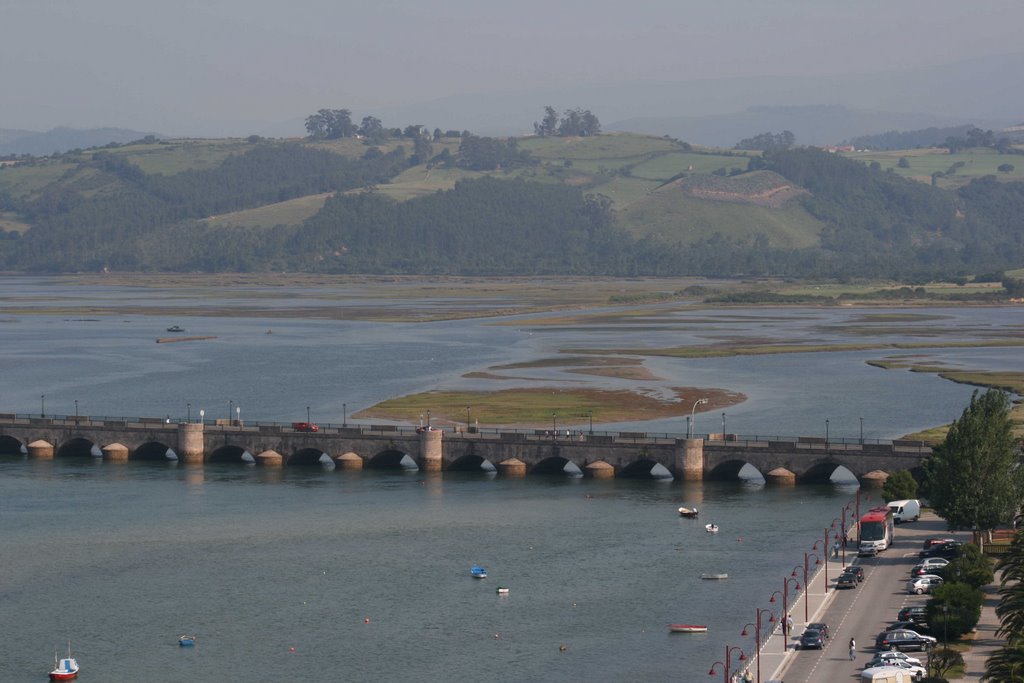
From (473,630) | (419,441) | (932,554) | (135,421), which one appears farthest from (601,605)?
(135,421)

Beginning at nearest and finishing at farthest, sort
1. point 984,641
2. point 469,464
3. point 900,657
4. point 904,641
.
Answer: point 900,657 → point 904,641 → point 984,641 → point 469,464

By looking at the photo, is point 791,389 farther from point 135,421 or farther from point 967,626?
point 967,626

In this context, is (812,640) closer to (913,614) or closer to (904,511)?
(913,614)

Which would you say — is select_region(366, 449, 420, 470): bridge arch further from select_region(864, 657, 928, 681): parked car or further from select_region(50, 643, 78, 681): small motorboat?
select_region(864, 657, 928, 681): parked car

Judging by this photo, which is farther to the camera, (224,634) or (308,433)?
(308,433)

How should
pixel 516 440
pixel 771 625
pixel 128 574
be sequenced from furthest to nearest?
pixel 516 440 < pixel 128 574 < pixel 771 625

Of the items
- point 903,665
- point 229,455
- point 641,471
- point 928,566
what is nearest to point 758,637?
point 903,665
